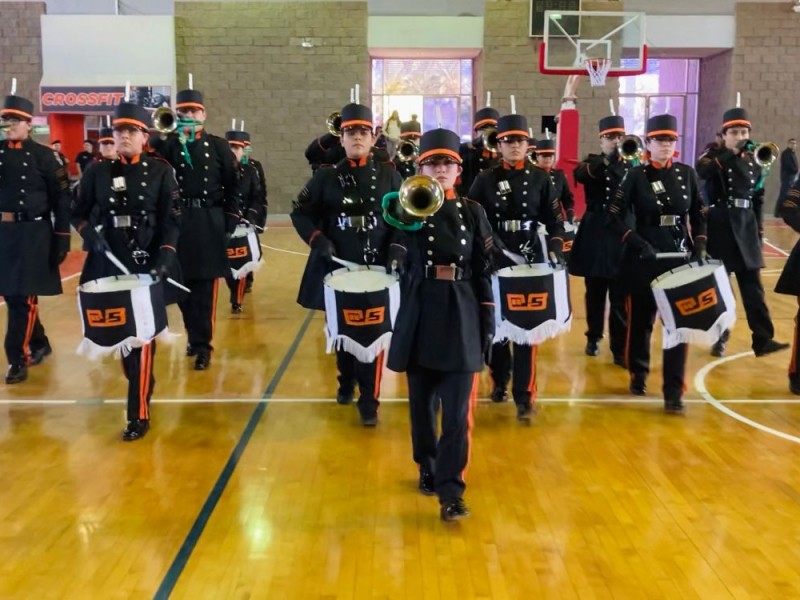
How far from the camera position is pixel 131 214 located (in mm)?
4984

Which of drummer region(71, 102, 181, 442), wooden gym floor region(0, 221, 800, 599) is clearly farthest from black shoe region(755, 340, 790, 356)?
drummer region(71, 102, 181, 442)

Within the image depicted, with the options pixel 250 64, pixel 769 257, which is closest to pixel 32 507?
pixel 769 257

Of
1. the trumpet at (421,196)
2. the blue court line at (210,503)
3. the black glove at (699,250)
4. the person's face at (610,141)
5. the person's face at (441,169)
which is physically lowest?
the blue court line at (210,503)

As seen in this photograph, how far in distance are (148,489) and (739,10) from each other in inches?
730

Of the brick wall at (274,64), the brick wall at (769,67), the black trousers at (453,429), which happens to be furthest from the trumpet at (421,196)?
the brick wall at (769,67)

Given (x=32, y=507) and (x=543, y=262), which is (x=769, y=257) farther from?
(x=32, y=507)

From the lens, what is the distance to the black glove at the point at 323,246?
4.84m

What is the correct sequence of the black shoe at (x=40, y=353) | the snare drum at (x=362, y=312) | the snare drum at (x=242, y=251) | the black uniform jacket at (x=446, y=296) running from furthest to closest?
the snare drum at (x=242, y=251), the black shoe at (x=40, y=353), the snare drum at (x=362, y=312), the black uniform jacket at (x=446, y=296)

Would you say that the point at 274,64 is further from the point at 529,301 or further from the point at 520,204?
the point at 529,301

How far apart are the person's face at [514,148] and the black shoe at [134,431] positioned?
2.69 m

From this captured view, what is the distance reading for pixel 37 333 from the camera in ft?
21.7

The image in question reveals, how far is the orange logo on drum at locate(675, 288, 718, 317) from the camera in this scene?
489 cm

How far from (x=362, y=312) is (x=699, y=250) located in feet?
6.92

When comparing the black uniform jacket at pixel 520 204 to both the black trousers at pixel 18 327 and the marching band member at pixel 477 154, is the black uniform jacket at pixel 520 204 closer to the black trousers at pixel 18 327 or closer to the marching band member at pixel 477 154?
the marching band member at pixel 477 154
